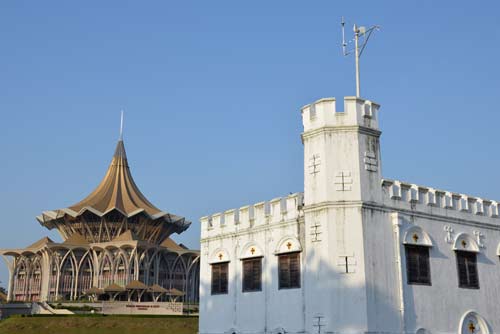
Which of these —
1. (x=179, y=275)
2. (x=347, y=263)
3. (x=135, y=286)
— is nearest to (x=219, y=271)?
(x=347, y=263)

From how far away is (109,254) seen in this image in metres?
78.1

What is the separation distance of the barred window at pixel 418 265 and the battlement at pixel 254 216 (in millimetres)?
4821

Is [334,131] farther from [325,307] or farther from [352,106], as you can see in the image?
[325,307]

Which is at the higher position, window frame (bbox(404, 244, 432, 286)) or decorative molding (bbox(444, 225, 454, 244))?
decorative molding (bbox(444, 225, 454, 244))

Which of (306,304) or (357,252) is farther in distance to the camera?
(306,304)

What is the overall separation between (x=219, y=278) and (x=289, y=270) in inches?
214

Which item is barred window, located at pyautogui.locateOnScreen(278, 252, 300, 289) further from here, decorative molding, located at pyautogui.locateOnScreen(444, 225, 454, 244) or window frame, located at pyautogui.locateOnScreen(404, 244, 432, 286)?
decorative molding, located at pyautogui.locateOnScreen(444, 225, 454, 244)

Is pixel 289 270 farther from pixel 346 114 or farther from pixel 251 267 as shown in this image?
pixel 346 114

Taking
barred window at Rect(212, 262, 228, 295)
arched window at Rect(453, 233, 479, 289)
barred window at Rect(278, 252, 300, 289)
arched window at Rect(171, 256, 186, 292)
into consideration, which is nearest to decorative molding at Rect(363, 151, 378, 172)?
barred window at Rect(278, 252, 300, 289)

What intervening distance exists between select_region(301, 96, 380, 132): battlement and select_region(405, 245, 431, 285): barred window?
5329 mm

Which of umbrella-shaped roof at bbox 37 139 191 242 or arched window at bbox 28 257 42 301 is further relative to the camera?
umbrella-shaped roof at bbox 37 139 191 242

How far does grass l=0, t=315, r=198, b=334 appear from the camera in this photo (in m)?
44.7

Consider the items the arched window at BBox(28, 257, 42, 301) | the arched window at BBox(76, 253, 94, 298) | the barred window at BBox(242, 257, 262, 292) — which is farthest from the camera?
the arched window at BBox(28, 257, 42, 301)

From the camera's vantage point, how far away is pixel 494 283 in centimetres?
2580
